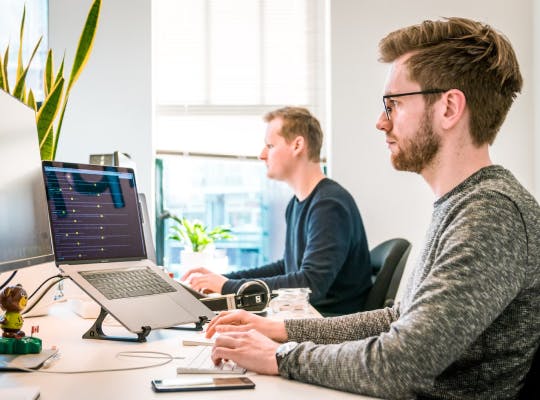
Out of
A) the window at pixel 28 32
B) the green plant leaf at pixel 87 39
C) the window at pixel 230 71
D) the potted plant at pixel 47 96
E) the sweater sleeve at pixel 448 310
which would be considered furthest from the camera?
the window at pixel 230 71

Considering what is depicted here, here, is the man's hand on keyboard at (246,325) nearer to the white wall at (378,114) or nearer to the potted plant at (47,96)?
the potted plant at (47,96)

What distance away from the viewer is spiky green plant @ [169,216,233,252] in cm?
368

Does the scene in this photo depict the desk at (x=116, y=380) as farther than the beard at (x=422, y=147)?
No

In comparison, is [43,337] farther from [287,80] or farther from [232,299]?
[287,80]

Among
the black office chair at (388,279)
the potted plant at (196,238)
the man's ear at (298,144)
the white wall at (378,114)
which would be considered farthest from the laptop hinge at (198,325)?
the white wall at (378,114)

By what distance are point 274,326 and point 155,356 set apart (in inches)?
10.3

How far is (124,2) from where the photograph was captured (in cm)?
368

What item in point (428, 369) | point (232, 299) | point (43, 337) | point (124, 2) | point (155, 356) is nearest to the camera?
point (428, 369)

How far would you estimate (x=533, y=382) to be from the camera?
1.01 metres

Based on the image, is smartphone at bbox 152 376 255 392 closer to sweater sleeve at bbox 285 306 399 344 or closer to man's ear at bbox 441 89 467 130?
sweater sleeve at bbox 285 306 399 344

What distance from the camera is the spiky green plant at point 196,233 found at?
3.68m

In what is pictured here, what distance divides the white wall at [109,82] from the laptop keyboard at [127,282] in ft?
7.08

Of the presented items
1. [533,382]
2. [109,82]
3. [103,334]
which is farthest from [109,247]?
[109,82]

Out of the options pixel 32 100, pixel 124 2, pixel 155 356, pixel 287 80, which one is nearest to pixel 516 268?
pixel 155 356
